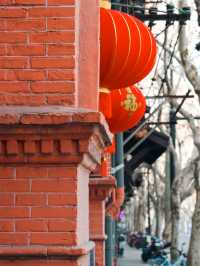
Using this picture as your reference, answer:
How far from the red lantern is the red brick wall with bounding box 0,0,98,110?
4085 mm

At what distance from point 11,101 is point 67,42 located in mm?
493

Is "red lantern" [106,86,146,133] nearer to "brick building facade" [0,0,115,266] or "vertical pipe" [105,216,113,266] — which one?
"vertical pipe" [105,216,113,266]

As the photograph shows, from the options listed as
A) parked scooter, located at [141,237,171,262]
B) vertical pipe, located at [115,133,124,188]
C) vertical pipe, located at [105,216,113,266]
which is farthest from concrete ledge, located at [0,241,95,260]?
parked scooter, located at [141,237,171,262]

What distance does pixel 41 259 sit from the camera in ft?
14.4

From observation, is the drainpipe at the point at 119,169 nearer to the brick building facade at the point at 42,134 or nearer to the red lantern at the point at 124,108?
the red lantern at the point at 124,108

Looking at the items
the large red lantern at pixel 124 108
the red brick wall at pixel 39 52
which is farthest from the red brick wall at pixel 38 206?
the large red lantern at pixel 124 108

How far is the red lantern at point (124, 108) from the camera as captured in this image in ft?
28.8

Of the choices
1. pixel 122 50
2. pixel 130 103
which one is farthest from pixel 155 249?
pixel 122 50

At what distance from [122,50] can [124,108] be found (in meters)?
2.55

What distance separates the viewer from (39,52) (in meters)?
4.57

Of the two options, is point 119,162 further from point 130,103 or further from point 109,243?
point 130,103

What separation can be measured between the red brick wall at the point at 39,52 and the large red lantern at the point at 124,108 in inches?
159

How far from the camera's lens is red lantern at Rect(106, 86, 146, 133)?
879cm

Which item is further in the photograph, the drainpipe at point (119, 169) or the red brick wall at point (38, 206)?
the drainpipe at point (119, 169)
